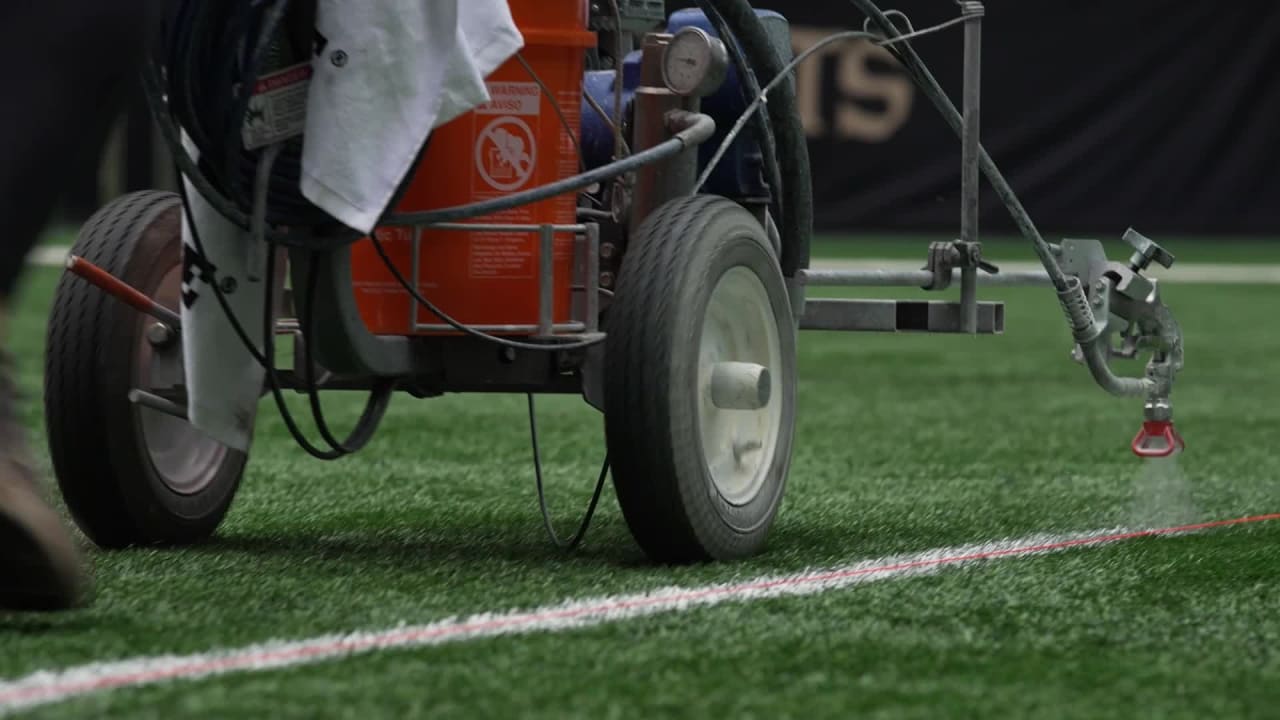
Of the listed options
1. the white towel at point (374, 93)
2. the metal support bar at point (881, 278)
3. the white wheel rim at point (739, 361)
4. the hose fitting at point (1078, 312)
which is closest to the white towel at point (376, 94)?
the white towel at point (374, 93)

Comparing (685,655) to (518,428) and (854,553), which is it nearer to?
(854,553)

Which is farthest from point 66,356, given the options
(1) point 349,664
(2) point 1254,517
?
(2) point 1254,517

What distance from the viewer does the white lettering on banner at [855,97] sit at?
1287cm

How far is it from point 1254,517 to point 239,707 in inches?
81.4

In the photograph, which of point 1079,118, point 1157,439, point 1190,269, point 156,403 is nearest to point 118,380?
point 156,403

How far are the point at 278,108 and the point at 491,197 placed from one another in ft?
1.24

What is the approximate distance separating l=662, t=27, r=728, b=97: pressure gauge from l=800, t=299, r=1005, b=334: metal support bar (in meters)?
0.51

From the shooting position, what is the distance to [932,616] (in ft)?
8.00

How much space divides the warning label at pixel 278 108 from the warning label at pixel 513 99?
35 centimetres

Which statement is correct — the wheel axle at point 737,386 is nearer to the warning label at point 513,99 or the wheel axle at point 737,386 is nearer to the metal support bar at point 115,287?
the warning label at point 513,99

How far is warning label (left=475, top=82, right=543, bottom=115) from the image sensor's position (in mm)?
2783

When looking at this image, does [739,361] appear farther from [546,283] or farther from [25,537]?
[25,537]

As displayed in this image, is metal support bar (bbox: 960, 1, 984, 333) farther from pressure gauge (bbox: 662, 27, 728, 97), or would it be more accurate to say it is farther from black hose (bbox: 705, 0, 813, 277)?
pressure gauge (bbox: 662, 27, 728, 97)

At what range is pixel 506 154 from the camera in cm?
278
